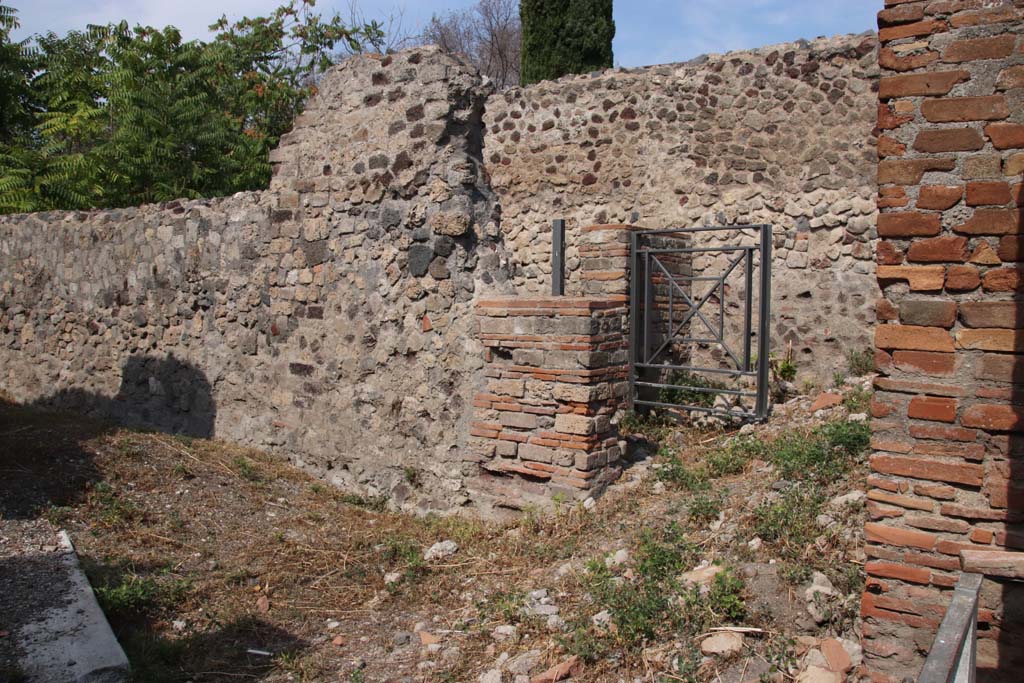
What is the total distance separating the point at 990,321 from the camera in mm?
3092

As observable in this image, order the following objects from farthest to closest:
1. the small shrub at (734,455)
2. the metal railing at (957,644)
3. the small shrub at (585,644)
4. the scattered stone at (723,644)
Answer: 1. the small shrub at (734,455)
2. the small shrub at (585,644)
3. the scattered stone at (723,644)
4. the metal railing at (957,644)

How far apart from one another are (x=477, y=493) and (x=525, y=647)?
6.52ft

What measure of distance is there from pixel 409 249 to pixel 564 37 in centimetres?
1090

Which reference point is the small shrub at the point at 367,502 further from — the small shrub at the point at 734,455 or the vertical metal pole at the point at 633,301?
the small shrub at the point at 734,455

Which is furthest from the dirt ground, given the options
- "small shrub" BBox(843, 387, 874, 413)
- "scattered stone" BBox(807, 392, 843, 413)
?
"scattered stone" BBox(807, 392, 843, 413)

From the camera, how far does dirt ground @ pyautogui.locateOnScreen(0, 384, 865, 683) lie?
3.82m

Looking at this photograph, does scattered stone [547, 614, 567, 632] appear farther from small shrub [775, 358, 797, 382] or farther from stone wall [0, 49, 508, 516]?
small shrub [775, 358, 797, 382]

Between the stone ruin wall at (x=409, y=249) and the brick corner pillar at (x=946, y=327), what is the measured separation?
2498mm

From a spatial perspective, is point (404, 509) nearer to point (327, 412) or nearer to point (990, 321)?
point (327, 412)

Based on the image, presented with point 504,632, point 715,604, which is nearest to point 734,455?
point 715,604

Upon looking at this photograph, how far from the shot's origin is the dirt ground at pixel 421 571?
3.82m

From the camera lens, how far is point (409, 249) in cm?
631

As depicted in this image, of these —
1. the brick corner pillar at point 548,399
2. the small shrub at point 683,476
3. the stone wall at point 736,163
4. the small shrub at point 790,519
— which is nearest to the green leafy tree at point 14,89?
the stone wall at point 736,163

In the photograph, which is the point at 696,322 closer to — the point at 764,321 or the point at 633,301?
the point at 633,301
